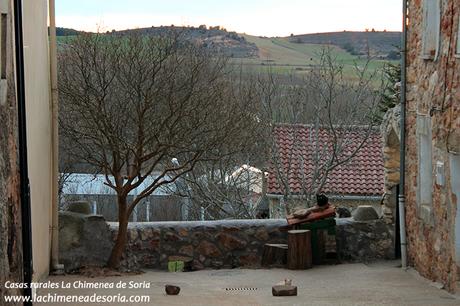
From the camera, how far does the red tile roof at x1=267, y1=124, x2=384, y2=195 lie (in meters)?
24.6

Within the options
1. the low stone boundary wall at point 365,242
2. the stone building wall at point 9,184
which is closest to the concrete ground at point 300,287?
the low stone boundary wall at point 365,242

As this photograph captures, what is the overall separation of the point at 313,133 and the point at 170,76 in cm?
1303

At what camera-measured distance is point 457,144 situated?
9422 mm

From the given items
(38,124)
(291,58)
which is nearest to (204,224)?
(38,124)

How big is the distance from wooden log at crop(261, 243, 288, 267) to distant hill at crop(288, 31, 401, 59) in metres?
17.0

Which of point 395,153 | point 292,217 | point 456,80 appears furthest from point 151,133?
point 456,80

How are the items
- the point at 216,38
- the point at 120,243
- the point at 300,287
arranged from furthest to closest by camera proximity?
the point at 216,38, the point at 120,243, the point at 300,287

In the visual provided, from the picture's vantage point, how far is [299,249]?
13.1 metres

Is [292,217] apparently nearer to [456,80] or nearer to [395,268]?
→ [395,268]

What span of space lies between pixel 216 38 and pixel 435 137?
15.1m

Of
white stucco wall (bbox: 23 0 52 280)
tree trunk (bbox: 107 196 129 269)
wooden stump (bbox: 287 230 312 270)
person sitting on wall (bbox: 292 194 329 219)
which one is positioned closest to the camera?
white stucco wall (bbox: 23 0 52 280)

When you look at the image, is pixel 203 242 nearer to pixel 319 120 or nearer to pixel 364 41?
pixel 319 120

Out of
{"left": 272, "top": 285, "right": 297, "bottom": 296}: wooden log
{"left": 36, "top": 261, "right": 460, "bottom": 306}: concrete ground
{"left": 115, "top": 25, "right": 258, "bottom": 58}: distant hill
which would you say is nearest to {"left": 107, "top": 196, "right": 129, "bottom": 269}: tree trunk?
{"left": 36, "top": 261, "right": 460, "bottom": 306}: concrete ground

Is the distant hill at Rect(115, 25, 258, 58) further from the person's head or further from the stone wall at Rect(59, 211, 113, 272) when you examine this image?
the person's head
